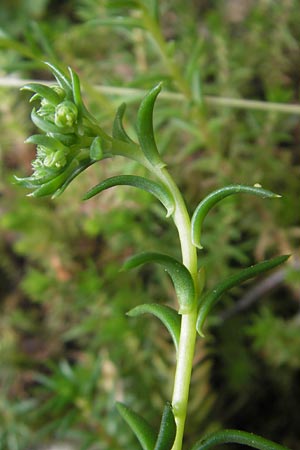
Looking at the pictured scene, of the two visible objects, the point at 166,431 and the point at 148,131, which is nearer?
the point at 166,431

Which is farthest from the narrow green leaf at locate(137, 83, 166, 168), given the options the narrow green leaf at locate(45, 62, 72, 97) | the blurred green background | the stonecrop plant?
the blurred green background

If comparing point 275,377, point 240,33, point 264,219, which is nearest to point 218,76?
point 240,33

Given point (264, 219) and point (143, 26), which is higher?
point (143, 26)

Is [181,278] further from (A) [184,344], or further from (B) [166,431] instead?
(B) [166,431]

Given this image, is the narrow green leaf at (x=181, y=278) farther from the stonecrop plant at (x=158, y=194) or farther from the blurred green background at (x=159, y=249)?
the blurred green background at (x=159, y=249)

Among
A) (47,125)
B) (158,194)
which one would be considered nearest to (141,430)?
(158,194)

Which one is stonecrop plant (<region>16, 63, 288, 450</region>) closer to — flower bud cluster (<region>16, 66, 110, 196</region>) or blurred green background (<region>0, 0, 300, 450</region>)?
flower bud cluster (<region>16, 66, 110, 196</region>)

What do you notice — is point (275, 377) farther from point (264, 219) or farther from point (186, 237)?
point (186, 237)
